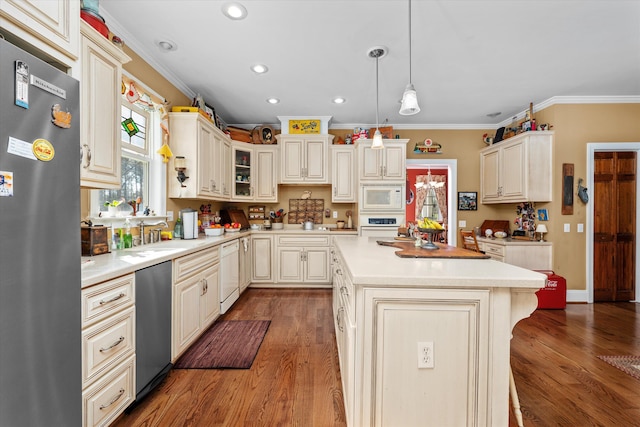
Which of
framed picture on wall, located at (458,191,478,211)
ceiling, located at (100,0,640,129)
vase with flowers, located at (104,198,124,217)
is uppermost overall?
ceiling, located at (100,0,640,129)

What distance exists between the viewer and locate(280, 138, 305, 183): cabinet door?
171 inches

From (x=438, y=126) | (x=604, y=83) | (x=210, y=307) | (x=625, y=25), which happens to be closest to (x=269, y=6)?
(x=210, y=307)

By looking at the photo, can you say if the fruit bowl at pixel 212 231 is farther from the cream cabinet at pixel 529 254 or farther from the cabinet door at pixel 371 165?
the cream cabinet at pixel 529 254

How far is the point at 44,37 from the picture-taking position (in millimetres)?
1040

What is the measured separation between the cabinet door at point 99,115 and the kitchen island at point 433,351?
173 cm

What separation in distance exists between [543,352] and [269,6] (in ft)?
11.9

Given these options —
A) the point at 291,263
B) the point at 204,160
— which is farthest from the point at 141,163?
the point at 291,263

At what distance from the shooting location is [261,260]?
13.7 ft

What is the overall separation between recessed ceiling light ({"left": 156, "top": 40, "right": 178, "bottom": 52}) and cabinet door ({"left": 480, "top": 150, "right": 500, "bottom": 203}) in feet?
14.7

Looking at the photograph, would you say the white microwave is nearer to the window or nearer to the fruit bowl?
the fruit bowl

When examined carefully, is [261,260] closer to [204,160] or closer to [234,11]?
[204,160]

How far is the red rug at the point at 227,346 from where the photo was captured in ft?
6.99

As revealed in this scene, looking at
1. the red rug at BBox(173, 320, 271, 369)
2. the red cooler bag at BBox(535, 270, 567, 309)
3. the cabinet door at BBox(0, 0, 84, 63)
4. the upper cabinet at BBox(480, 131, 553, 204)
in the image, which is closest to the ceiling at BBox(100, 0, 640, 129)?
the upper cabinet at BBox(480, 131, 553, 204)

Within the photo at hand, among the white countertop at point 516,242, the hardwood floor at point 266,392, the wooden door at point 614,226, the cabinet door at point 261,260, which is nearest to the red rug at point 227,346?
the hardwood floor at point 266,392
